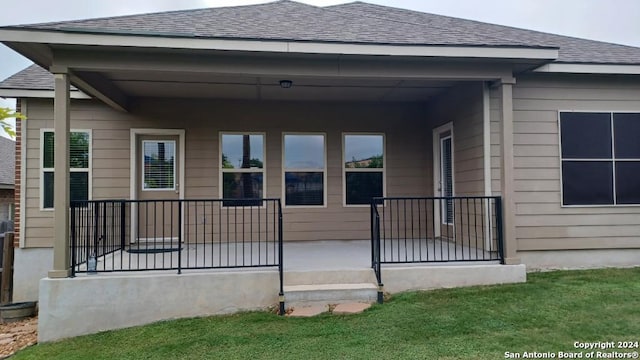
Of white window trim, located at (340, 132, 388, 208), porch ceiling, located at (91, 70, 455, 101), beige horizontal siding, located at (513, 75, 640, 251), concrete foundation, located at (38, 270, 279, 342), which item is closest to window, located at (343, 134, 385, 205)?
white window trim, located at (340, 132, 388, 208)

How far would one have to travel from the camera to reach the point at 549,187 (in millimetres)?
5656

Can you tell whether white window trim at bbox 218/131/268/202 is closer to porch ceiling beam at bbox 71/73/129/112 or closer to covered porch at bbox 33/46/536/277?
covered porch at bbox 33/46/536/277

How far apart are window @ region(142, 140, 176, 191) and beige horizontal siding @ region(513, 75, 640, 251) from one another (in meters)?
5.11

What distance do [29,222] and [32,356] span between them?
3290 mm

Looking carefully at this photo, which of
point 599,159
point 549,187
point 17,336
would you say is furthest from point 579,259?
point 17,336

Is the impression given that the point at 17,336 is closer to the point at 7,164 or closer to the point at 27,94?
the point at 27,94

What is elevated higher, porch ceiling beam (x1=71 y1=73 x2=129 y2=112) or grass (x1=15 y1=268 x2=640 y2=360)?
porch ceiling beam (x1=71 y1=73 x2=129 y2=112)

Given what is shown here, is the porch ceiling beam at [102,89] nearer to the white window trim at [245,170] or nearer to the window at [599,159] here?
the white window trim at [245,170]

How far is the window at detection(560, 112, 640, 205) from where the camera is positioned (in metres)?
5.71

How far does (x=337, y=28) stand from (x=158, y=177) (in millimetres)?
3745

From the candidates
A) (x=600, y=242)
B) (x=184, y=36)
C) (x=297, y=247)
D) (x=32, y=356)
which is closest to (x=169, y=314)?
(x=32, y=356)

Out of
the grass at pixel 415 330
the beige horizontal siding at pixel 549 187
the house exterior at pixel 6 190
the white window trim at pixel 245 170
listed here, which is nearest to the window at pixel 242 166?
the white window trim at pixel 245 170

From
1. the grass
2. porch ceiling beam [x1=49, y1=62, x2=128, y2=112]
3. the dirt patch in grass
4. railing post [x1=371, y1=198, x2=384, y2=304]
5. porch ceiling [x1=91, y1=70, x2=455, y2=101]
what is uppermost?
porch ceiling [x1=91, y1=70, x2=455, y2=101]

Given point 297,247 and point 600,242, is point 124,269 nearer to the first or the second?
point 297,247
